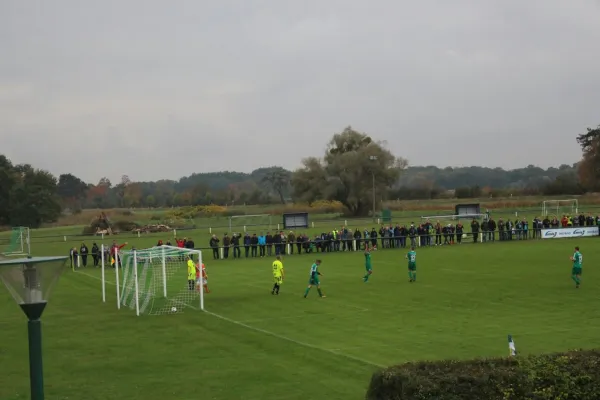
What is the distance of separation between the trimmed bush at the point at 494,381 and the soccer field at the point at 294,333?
443 cm

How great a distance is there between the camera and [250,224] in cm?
7625

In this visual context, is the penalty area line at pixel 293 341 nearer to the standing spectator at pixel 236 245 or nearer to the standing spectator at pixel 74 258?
the standing spectator at pixel 236 245

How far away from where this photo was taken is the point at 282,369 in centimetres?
1511

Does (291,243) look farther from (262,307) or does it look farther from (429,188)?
(429,188)

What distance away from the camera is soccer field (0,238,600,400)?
14336mm

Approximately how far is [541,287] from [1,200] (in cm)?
8165

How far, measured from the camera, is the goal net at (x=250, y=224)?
68.9 m

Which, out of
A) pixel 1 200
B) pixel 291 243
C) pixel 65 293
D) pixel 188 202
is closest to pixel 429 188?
pixel 188 202

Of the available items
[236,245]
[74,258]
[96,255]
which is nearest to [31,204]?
[74,258]

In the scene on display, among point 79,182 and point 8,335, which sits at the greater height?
point 79,182

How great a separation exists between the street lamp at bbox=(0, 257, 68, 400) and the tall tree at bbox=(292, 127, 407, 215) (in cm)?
8664

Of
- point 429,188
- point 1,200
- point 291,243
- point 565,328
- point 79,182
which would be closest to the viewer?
point 565,328

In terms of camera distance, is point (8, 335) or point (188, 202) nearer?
point (8, 335)

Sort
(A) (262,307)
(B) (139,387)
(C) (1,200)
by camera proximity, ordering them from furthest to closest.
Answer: (C) (1,200), (A) (262,307), (B) (139,387)
